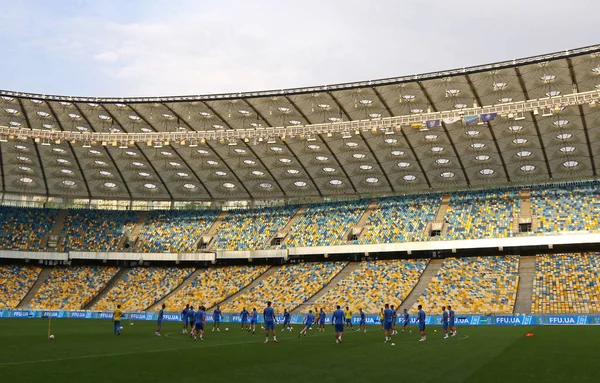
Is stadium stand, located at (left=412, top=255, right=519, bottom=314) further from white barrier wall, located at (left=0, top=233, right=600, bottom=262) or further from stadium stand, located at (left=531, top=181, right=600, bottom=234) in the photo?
stadium stand, located at (left=531, top=181, right=600, bottom=234)

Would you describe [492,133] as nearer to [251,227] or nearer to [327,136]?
[327,136]

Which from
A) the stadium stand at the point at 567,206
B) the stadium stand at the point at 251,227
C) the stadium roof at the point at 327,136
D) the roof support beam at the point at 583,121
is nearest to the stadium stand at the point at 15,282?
the stadium roof at the point at 327,136

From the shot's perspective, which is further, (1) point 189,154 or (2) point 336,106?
(1) point 189,154

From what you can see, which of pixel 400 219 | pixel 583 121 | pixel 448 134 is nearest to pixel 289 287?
pixel 400 219

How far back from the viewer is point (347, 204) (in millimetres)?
68500

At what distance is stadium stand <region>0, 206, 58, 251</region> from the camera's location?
66312 millimetres

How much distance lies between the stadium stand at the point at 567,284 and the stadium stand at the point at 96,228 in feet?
151

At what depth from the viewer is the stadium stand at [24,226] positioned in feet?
218

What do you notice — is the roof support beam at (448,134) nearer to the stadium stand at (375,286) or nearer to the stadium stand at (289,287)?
the stadium stand at (375,286)

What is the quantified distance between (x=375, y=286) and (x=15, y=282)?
38772 mm

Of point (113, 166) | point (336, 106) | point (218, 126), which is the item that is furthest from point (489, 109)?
point (113, 166)

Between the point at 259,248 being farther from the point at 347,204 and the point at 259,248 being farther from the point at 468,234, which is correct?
the point at 468,234

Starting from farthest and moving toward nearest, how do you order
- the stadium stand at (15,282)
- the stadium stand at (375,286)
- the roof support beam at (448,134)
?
1. the stadium stand at (15,282)
2. the stadium stand at (375,286)
3. the roof support beam at (448,134)

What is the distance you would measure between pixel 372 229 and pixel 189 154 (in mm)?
→ 21012
